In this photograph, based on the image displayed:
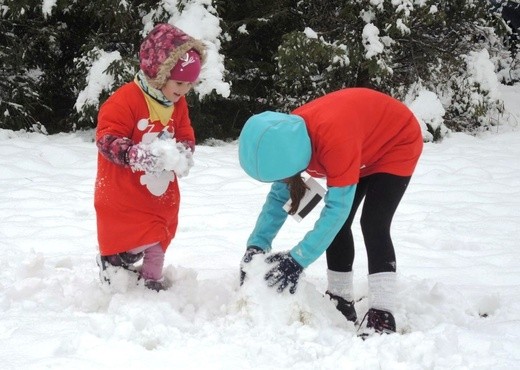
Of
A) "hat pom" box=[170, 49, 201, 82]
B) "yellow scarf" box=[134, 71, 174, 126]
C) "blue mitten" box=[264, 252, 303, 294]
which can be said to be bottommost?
"blue mitten" box=[264, 252, 303, 294]

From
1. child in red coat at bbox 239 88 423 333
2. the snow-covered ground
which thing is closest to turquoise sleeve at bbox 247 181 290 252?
child in red coat at bbox 239 88 423 333

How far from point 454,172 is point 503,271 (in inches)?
107

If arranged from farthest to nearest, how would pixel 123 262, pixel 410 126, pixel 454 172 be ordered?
pixel 454 172
pixel 123 262
pixel 410 126

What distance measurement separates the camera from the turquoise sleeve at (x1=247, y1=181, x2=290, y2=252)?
9.89 feet

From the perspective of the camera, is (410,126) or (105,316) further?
(410,126)

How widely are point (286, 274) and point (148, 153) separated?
854mm

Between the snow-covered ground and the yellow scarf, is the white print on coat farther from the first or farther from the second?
the snow-covered ground

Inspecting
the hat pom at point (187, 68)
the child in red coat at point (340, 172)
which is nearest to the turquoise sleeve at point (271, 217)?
the child in red coat at point (340, 172)

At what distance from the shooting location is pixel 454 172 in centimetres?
635

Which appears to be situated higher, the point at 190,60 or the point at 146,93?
the point at 190,60

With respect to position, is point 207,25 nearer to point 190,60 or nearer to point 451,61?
point 451,61

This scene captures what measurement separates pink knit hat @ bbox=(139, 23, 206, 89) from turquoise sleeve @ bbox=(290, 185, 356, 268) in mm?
976

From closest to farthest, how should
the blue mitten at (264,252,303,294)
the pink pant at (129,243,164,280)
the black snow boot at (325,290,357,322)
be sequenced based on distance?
the blue mitten at (264,252,303,294) < the black snow boot at (325,290,357,322) < the pink pant at (129,243,164,280)

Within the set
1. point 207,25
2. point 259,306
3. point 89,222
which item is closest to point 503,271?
point 259,306
